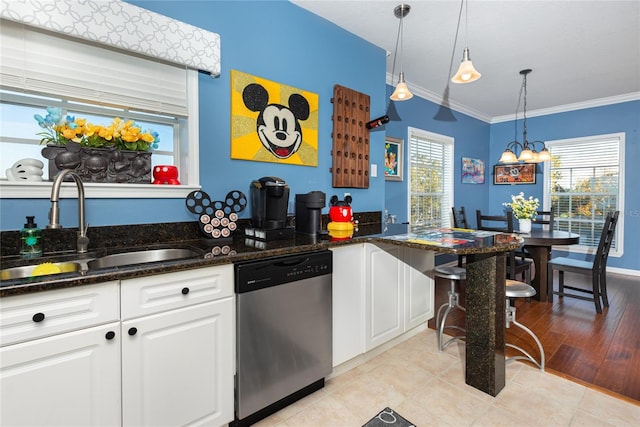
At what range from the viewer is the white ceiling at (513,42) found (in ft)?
8.05

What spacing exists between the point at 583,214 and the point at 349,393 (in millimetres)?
5259

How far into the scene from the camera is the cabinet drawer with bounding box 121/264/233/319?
119cm

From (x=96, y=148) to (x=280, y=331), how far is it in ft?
4.39

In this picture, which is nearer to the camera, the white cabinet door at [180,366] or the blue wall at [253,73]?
the white cabinet door at [180,366]

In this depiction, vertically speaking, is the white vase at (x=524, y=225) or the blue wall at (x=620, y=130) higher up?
the blue wall at (x=620, y=130)

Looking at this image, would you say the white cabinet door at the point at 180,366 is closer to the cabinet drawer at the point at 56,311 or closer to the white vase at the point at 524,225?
the cabinet drawer at the point at 56,311

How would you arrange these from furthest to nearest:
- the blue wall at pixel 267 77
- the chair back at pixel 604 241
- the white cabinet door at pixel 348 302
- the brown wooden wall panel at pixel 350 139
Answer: the chair back at pixel 604 241 → the brown wooden wall panel at pixel 350 139 → the white cabinet door at pixel 348 302 → the blue wall at pixel 267 77

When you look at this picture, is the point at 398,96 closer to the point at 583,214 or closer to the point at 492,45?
the point at 492,45

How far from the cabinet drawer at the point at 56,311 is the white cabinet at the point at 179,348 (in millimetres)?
61

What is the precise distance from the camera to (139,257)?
1640 mm

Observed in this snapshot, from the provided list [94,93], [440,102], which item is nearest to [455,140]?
[440,102]

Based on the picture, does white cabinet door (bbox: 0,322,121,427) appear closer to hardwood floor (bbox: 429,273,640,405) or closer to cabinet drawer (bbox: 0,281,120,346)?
cabinet drawer (bbox: 0,281,120,346)

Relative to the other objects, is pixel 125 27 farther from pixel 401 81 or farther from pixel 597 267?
pixel 597 267

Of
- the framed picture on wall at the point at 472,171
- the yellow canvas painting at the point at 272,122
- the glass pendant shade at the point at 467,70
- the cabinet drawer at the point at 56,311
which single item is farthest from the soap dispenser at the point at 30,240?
the framed picture on wall at the point at 472,171
